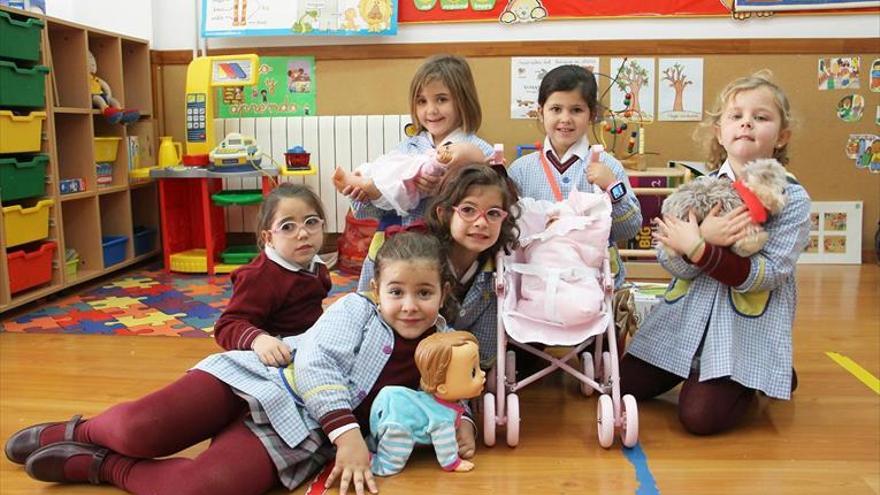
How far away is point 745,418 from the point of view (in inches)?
84.7

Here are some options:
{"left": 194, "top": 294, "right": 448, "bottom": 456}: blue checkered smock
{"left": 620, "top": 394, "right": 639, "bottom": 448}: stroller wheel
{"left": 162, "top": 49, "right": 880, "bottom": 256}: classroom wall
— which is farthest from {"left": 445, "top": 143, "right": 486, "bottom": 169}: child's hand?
{"left": 162, "top": 49, "right": 880, "bottom": 256}: classroom wall

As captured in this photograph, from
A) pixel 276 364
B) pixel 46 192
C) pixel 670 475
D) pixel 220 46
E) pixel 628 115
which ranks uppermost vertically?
pixel 220 46

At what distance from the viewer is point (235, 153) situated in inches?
155

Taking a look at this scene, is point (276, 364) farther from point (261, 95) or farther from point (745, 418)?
point (261, 95)

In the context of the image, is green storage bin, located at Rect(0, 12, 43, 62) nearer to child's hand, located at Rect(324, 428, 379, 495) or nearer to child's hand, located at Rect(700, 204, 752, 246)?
child's hand, located at Rect(324, 428, 379, 495)

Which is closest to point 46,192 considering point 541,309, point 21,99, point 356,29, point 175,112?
point 21,99

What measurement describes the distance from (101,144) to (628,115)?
9.31 feet

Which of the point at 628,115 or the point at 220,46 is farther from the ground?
the point at 220,46

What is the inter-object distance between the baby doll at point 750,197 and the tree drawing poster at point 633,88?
2.43m

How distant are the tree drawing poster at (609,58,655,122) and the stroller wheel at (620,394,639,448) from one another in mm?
2774

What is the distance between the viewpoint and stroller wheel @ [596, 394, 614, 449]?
1.88 metres

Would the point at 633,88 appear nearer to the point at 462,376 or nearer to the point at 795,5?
the point at 795,5

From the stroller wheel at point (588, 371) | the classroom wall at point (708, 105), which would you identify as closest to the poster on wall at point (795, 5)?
the classroom wall at point (708, 105)

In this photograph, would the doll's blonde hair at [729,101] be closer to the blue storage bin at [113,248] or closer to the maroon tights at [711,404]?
the maroon tights at [711,404]
